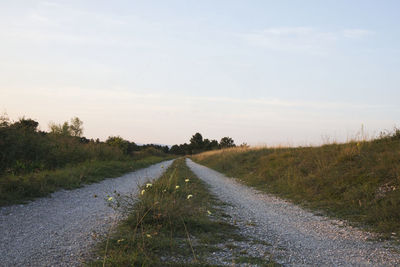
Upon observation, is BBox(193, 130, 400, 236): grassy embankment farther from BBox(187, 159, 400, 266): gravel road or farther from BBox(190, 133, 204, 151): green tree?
BBox(190, 133, 204, 151): green tree

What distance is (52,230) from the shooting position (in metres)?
5.37

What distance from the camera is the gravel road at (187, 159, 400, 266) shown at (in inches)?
179

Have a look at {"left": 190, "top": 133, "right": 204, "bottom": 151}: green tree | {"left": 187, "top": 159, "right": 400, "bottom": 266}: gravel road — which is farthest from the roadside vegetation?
{"left": 190, "top": 133, "right": 204, "bottom": 151}: green tree

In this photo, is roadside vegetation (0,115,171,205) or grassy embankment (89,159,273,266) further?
roadside vegetation (0,115,171,205)

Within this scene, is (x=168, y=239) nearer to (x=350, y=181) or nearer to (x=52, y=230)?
(x=52, y=230)

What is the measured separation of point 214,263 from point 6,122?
39.6 feet

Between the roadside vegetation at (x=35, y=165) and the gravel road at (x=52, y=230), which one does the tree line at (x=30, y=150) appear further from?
the gravel road at (x=52, y=230)

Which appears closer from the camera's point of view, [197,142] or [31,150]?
[31,150]

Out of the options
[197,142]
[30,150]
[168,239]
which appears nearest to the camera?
[168,239]

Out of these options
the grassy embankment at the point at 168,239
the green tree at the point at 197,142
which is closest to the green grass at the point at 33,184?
the grassy embankment at the point at 168,239

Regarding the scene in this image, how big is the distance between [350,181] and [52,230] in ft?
28.2

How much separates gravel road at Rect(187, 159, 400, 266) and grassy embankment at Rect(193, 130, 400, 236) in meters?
0.74

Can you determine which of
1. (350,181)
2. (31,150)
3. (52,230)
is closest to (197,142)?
(31,150)

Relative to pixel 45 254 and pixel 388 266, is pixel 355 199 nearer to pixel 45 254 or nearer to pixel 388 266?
pixel 388 266
